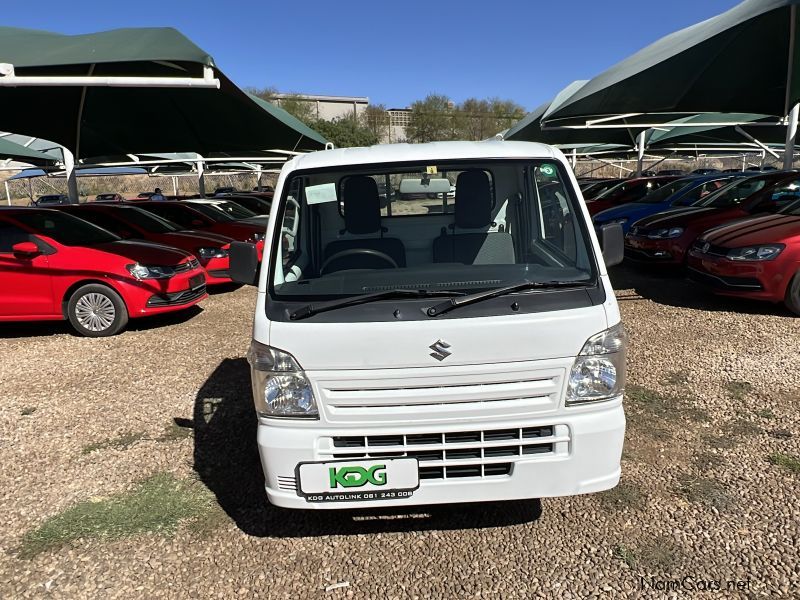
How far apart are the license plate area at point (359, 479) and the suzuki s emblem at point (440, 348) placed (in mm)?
501

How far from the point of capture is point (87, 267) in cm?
699

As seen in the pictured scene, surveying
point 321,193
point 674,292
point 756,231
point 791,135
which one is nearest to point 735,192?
point 791,135

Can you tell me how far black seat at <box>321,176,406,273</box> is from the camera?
317 cm

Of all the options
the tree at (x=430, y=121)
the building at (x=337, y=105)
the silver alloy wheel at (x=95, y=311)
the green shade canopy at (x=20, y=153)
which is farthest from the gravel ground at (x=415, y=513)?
the building at (x=337, y=105)

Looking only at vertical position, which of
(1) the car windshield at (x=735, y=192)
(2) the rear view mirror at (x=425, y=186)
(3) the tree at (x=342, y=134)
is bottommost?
(1) the car windshield at (x=735, y=192)

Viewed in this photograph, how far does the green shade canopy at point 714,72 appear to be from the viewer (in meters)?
8.97

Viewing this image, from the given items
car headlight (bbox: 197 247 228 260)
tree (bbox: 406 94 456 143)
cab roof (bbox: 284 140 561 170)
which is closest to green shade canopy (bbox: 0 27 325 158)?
car headlight (bbox: 197 247 228 260)

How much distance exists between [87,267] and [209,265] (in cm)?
254

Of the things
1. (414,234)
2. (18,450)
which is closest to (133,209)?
(18,450)

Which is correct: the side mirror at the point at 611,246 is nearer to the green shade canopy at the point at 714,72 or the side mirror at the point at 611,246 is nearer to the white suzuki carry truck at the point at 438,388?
the white suzuki carry truck at the point at 438,388

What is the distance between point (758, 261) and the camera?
Answer: 675 centimetres

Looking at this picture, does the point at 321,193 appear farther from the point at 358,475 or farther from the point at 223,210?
the point at 223,210

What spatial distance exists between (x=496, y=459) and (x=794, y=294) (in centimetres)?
584

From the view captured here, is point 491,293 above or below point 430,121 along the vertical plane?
below
